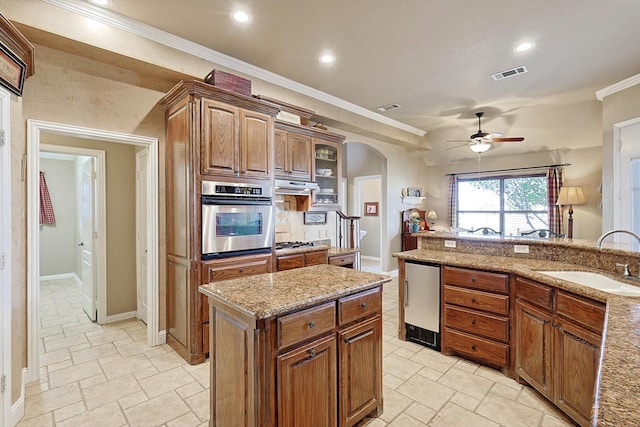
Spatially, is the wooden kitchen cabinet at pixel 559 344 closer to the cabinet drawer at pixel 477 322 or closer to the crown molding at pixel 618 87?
the cabinet drawer at pixel 477 322

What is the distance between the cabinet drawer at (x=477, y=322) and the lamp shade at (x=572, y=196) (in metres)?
4.64

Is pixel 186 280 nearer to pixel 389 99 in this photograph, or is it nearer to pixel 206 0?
pixel 206 0

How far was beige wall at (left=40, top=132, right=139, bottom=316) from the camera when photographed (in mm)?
3935

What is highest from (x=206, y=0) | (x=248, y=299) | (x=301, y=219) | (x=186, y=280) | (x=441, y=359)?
(x=206, y=0)

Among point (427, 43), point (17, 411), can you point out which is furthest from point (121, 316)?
point (427, 43)

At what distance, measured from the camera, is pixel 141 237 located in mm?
3959

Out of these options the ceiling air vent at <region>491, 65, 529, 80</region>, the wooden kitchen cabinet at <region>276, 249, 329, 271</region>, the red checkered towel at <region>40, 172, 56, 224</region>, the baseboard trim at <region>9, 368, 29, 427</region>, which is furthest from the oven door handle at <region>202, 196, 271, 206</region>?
the red checkered towel at <region>40, 172, 56, 224</region>

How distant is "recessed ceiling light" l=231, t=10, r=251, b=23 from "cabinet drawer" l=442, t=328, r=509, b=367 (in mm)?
3439

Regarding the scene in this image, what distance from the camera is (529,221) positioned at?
672 cm

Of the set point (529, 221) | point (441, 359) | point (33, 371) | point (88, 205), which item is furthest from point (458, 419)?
point (529, 221)

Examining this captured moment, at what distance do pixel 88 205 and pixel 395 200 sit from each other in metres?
5.42

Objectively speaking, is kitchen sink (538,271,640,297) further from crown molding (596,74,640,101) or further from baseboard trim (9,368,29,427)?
baseboard trim (9,368,29,427)

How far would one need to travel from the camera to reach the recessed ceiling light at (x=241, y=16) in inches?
104

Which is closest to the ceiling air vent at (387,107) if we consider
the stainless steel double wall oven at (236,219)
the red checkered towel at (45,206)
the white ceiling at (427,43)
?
the white ceiling at (427,43)
